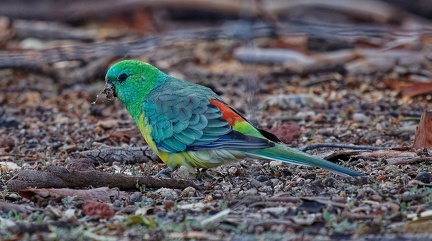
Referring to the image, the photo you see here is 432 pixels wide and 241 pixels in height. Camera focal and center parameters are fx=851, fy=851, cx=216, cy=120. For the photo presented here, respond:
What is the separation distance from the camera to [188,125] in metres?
5.49

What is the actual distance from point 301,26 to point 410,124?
141 inches

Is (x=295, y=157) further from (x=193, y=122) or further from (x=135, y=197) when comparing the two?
(x=135, y=197)

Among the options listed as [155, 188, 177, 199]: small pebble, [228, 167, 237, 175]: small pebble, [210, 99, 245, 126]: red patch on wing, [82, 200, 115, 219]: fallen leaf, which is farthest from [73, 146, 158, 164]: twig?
[82, 200, 115, 219]: fallen leaf

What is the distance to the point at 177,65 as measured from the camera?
10125 mm

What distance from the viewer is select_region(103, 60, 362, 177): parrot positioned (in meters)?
5.21

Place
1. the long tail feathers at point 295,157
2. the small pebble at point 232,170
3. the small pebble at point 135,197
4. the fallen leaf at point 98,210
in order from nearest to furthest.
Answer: the fallen leaf at point 98,210 < the long tail feathers at point 295,157 < the small pebble at point 135,197 < the small pebble at point 232,170

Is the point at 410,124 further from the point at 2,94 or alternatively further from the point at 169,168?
the point at 2,94

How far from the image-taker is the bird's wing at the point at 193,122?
5301 millimetres

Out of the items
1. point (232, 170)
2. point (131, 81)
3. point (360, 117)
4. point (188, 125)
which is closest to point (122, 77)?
point (131, 81)

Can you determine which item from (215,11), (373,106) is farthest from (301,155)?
(215,11)

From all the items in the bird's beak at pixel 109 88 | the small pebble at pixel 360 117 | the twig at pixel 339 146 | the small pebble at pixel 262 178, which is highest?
the bird's beak at pixel 109 88

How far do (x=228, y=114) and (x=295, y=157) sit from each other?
2.21 feet

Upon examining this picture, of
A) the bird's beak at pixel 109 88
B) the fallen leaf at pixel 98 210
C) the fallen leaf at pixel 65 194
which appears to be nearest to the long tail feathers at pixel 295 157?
the fallen leaf at pixel 65 194

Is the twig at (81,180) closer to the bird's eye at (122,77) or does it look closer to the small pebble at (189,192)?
the small pebble at (189,192)
